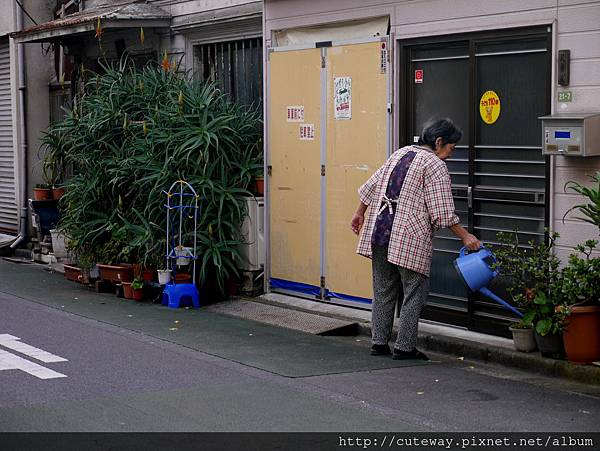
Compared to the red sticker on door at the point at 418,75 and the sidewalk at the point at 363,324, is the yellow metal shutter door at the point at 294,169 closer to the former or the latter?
the sidewalk at the point at 363,324

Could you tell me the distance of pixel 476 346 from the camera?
9680mm

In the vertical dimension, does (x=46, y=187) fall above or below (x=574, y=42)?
below

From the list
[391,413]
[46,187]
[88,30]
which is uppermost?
[88,30]

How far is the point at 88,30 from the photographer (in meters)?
15.6

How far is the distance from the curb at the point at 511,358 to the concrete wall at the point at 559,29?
3.14ft

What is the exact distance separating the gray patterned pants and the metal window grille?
4.71 m

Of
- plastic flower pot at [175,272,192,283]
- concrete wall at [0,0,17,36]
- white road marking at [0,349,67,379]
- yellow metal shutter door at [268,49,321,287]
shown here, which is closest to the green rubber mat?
plastic flower pot at [175,272,192,283]

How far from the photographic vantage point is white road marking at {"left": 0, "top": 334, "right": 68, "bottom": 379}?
8.92 m

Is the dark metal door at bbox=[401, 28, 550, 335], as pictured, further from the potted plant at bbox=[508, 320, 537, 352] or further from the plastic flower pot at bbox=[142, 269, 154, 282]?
the plastic flower pot at bbox=[142, 269, 154, 282]
